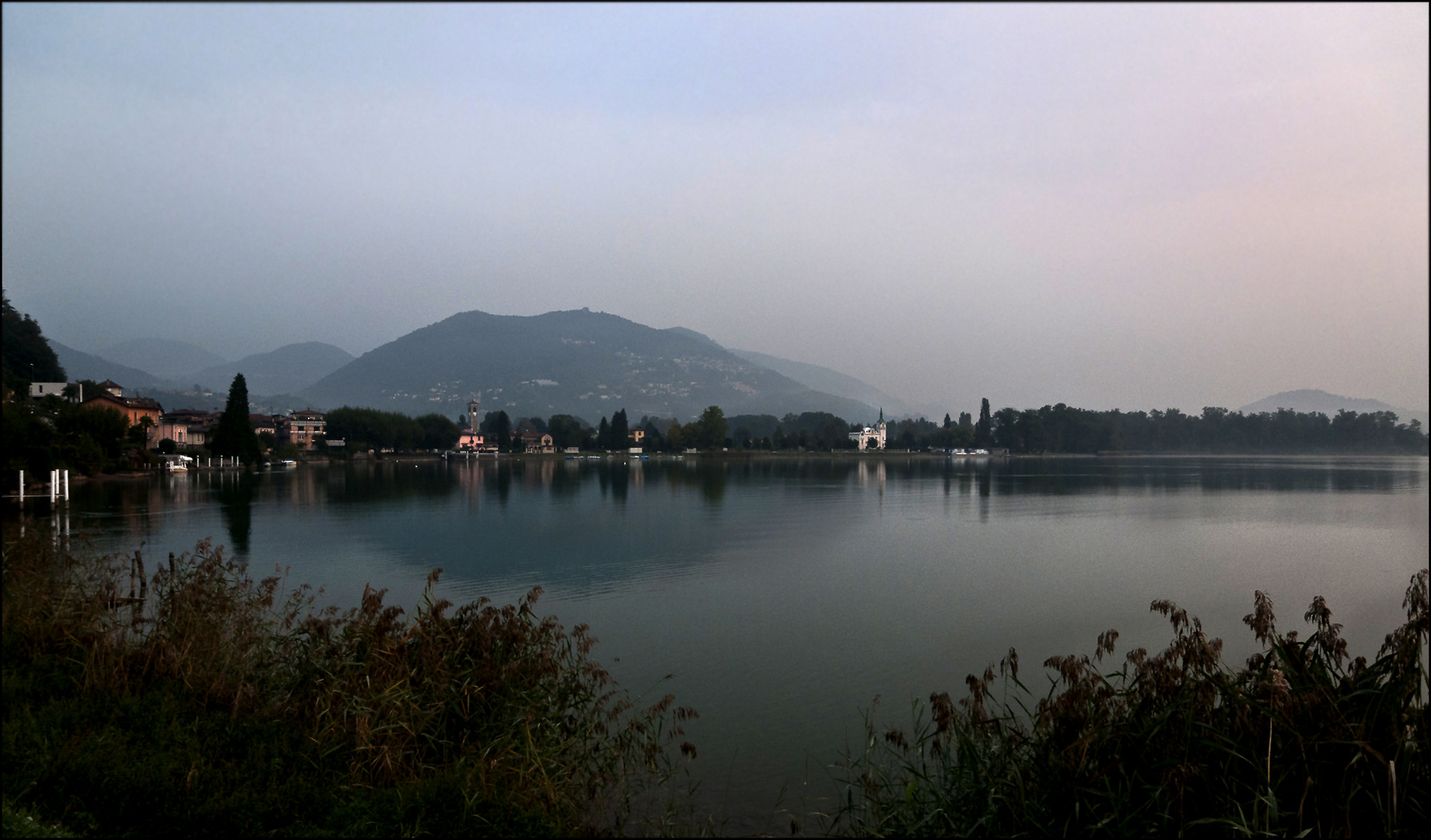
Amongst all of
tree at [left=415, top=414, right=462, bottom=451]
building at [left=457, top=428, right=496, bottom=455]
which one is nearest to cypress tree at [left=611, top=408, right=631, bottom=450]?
building at [left=457, top=428, right=496, bottom=455]

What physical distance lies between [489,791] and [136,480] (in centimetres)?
4867

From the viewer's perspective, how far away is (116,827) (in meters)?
4.84

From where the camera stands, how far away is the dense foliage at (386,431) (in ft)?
305

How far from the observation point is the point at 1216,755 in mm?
4902

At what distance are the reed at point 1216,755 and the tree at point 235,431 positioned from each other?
209ft

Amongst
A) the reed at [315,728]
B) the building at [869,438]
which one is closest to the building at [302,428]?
the building at [869,438]

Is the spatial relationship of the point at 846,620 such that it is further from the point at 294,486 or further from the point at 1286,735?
the point at 294,486

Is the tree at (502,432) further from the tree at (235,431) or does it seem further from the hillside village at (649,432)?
the tree at (235,431)

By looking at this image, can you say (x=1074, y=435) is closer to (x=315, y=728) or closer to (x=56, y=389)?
(x=56, y=389)

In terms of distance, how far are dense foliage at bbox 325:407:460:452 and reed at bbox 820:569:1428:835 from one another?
306ft

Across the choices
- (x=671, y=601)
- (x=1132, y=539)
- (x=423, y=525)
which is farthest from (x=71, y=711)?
(x=1132, y=539)

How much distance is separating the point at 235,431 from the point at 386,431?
35.0m

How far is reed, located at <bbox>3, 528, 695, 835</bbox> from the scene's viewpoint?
5.05m

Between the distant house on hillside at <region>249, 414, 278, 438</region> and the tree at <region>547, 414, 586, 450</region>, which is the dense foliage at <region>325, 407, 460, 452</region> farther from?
the tree at <region>547, 414, 586, 450</region>
